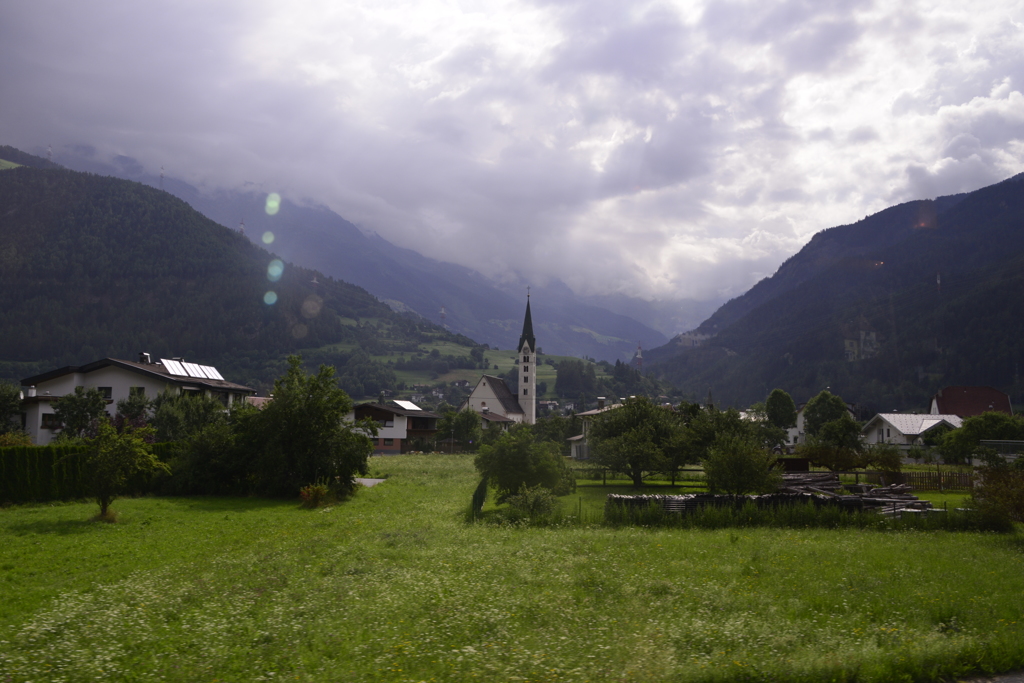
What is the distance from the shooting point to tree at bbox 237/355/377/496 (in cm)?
3083

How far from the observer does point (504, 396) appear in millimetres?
135250

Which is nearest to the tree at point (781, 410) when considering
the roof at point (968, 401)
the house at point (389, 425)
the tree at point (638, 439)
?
the roof at point (968, 401)

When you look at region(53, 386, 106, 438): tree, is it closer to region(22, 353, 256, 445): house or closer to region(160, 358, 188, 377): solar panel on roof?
region(22, 353, 256, 445): house

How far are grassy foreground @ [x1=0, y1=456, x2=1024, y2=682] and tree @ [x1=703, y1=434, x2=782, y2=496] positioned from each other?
6.22 metres

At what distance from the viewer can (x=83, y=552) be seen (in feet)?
54.9

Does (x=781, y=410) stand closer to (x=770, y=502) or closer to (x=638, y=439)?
(x=638, y=439)

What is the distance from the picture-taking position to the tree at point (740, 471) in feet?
86.9

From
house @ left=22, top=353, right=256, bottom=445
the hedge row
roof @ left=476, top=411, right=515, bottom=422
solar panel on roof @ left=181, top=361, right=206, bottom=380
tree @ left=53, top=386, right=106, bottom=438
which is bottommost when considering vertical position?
the hedge row

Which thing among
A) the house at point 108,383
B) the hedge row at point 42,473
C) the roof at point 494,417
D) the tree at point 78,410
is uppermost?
the house at point 108,383

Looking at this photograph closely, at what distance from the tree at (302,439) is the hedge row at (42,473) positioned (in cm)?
690

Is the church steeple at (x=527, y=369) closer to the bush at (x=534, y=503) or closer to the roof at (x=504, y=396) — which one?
the roof at (x=504, y=396)

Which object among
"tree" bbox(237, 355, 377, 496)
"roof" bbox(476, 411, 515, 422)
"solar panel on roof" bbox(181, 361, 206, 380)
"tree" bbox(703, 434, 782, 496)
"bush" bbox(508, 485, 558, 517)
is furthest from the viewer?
"roof" bbox(476, 411, 515, 422)

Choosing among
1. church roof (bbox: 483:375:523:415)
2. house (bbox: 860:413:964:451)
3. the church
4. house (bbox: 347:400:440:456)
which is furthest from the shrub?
church roof (bbox: 483:375:523:415)

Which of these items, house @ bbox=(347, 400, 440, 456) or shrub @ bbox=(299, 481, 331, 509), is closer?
shrub @ bbox=(299, 481, 331, 509)
